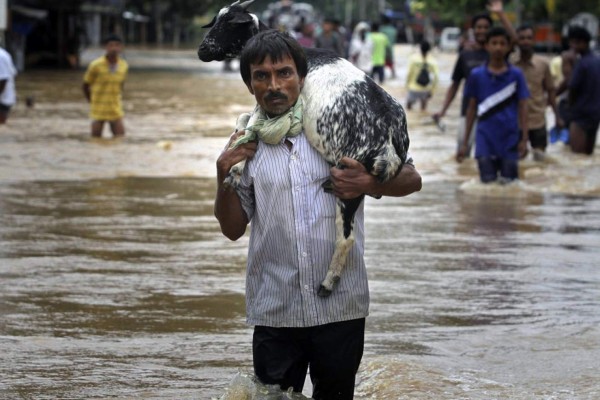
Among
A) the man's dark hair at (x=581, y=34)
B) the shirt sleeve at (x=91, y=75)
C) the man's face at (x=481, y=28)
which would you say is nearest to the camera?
the man's face at (x=481, y=28)

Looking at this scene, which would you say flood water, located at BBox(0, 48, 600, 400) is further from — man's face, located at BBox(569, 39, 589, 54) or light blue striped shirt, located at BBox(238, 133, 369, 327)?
light blue striped shirt, located at BBox(238, 133, 369, 327)

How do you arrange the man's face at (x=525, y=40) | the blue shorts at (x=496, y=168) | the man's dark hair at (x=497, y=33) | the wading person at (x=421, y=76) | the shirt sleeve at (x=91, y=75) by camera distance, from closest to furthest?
the man's dark hair at (x=497, y=33) < the blue shorts at (x=496, y=168) < the man's face at (x=525, y=40) < the shirt sleeve at (x=91, y=75) < the wading person at (x=421, y=76)

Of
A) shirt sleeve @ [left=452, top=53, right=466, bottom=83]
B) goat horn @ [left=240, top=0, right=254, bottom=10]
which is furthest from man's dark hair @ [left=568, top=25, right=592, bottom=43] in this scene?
goat horn @ [left=240, top=0, right=254, bottom=10]

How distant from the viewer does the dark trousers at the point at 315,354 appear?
4.27 metres

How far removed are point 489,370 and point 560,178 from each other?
324 inches

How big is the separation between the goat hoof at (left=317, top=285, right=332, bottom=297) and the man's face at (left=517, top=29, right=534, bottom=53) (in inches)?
400

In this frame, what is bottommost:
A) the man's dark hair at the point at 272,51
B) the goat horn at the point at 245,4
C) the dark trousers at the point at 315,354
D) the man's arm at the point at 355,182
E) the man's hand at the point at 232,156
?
the dark trousers at the point at 315,354

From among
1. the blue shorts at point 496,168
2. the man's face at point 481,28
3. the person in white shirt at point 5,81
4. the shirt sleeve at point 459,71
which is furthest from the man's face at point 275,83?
the person in white shirt at point 5,81

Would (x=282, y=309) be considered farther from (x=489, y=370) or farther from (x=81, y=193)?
(x=81, y=193)

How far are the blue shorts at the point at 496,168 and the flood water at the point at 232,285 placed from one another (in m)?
0.21

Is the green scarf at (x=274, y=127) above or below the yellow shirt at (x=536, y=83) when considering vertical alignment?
above

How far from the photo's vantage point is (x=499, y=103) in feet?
38.0

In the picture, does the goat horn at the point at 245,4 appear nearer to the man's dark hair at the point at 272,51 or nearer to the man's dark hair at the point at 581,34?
the man's dark hair at the point at 272,51

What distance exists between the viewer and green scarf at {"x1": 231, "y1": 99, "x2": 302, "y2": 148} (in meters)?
4.15
